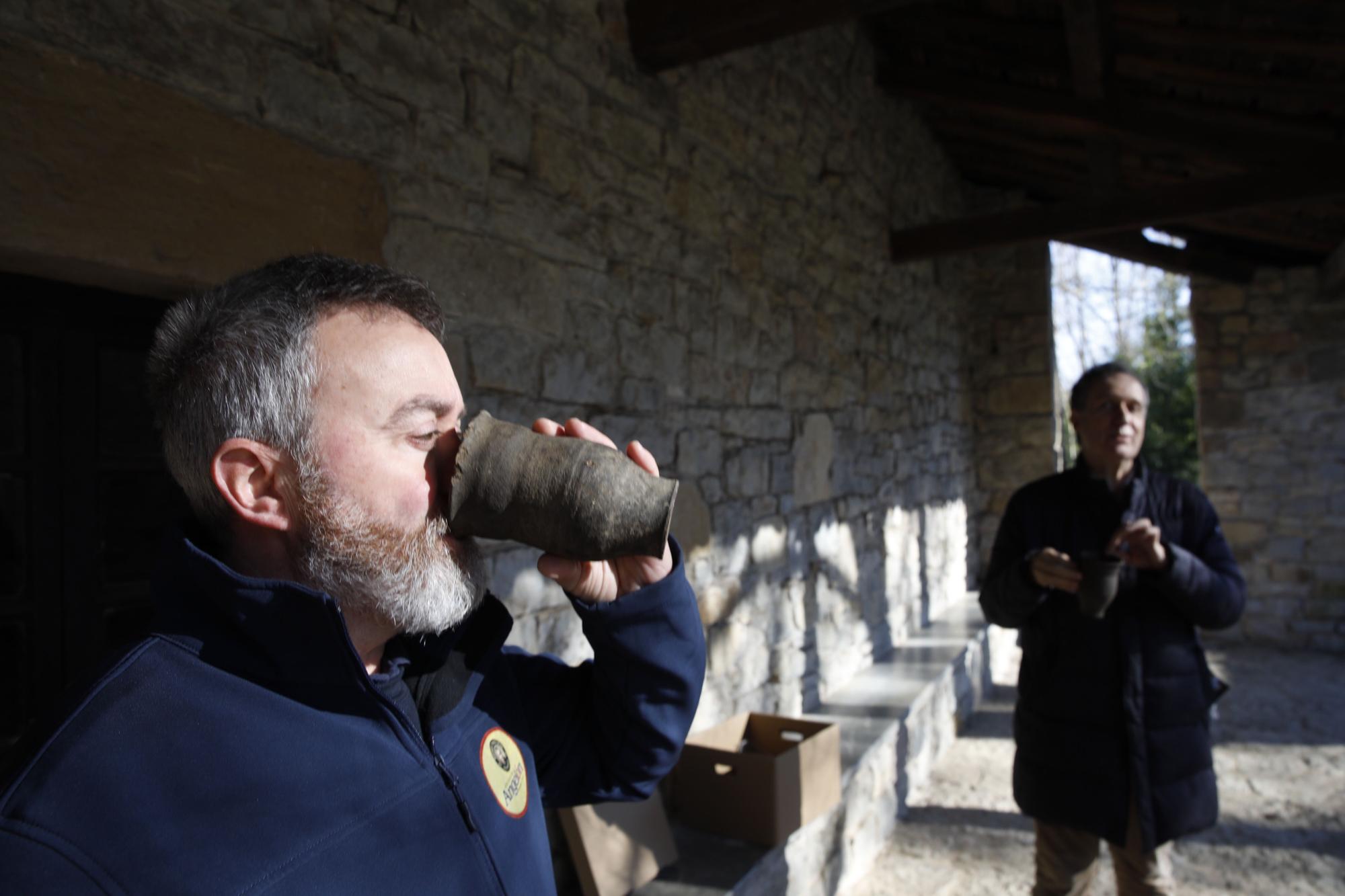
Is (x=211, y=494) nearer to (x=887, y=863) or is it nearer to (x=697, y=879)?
(x=697, y=879)

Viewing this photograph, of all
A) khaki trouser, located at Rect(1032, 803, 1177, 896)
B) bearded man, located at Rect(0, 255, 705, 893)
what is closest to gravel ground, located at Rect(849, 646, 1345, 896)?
khaki trouser, located at Rect(1032, 803, 1177, 896)

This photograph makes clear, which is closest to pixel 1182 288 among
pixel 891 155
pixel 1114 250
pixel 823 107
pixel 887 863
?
pixel 1114 250

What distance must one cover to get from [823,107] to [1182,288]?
1439cm

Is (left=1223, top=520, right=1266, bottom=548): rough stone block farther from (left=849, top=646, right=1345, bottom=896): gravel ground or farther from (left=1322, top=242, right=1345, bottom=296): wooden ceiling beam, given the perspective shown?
(left=1322, top=242, right=1345, bottom=296): wooden ceiling beam

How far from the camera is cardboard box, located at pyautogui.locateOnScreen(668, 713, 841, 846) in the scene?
8.22 ft

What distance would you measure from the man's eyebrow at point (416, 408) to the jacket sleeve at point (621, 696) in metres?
0.30

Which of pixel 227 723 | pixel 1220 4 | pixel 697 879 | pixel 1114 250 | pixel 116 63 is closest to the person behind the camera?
pixel 227 723

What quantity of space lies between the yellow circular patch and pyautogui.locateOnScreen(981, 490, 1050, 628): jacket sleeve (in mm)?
1646

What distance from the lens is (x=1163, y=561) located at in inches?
80.9

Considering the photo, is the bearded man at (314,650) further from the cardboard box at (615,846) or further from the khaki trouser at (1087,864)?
the khaki trouser at (1087,864)

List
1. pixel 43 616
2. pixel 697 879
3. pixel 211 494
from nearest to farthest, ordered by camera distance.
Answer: pixel 211 494, pixel 43 616, pixel 697 879

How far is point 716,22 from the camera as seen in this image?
8.39 ft

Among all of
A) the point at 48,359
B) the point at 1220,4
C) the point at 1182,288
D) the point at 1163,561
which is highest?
the point at 1182,288

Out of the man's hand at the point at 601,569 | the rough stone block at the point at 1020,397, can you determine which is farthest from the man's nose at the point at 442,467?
the rough stone block at the point at 1020,397
